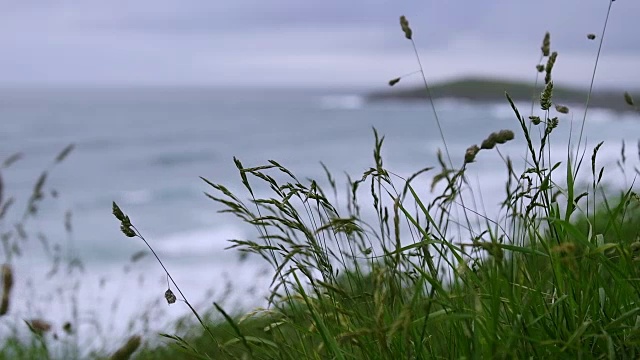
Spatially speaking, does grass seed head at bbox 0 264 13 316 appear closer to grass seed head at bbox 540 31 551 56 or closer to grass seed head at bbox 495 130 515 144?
grass seed head at bbox 495 130 515 144

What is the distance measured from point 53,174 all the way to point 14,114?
36792 millimetres

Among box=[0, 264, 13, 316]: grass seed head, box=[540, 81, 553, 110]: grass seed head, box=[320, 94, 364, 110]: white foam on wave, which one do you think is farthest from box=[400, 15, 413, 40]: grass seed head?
box=[320, 94, 364, 110]: white foam on wave

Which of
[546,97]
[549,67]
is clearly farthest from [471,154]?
[549,67]

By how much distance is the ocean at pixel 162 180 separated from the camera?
5.89 metres

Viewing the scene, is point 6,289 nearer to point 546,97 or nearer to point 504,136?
point 504,136

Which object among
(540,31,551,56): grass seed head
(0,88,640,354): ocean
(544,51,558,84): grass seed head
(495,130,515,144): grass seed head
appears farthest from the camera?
(0,88,640,354): ocean

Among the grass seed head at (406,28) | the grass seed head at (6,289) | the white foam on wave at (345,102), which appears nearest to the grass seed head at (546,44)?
the grass seed head at (406,28)

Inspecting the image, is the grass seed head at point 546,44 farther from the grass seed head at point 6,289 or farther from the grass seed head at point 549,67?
the grass seed head at point 6,289

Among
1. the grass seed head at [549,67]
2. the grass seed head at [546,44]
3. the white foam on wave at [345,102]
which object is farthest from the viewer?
the white foam on wave at [345,102]

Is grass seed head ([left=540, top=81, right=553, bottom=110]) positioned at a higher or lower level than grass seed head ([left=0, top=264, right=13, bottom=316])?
higher

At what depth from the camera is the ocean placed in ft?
19.3

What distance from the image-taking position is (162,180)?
24.9 m

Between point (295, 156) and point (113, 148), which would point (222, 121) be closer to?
point (113, 148)

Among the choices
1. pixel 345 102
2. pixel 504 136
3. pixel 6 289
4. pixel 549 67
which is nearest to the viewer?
pixel 504 136
